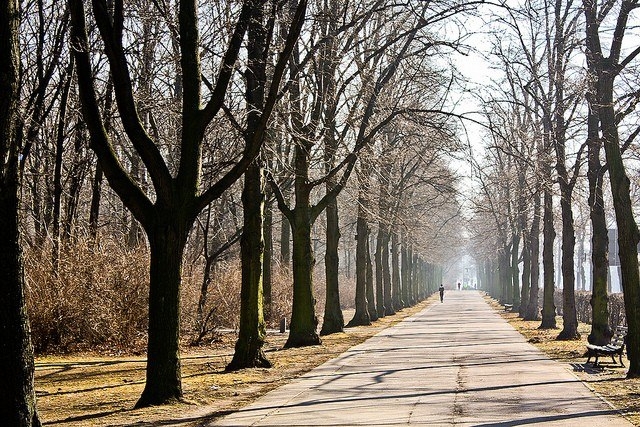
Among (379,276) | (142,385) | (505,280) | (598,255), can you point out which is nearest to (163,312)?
(142,385)

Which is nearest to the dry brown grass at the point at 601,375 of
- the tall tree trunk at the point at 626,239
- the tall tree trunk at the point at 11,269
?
the tall tree trunk at the point at 626,239

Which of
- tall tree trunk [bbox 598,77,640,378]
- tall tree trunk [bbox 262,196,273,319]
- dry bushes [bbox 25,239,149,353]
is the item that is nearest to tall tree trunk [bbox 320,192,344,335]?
tall tree trunk [bbox 262,196,273,319]

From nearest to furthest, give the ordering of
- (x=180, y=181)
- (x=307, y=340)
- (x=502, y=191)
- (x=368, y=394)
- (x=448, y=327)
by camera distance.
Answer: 1. (x=180, y=181)
2. (x=368, y=394)
3. (x=307, y=340)
4. (x=448, y=327)
5. (x=502, y=191)

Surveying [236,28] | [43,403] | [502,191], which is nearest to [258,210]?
[236,28]

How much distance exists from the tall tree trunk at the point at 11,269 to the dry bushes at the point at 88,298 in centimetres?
1340

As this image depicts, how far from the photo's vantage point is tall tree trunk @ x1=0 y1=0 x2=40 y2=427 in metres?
8.75

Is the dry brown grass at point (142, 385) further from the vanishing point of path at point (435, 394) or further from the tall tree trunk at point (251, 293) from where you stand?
the vanishing point of path at point (435, 394)

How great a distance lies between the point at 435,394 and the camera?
1402cm

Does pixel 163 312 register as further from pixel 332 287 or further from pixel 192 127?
pixel 332 287

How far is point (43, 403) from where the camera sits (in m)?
13.5

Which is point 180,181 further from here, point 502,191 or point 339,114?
point 502,191

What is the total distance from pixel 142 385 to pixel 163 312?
368 centimetres

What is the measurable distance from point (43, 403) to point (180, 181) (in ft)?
13.5

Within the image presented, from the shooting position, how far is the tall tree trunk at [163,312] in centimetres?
1259
